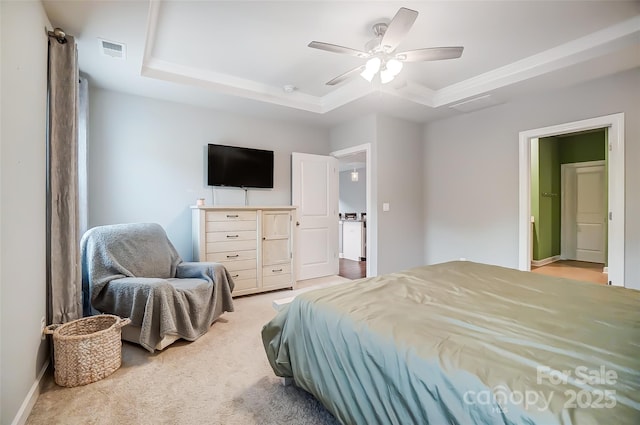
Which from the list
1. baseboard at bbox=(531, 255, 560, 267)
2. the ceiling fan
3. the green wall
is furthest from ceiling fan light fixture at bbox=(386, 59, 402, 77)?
baseboard at bbox=(531, 255, 560, 267)

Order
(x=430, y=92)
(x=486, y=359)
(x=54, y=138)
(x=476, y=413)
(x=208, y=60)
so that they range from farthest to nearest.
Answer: (x=430, y=92) → (x=208, y=60) → (x=54, y=138) → (x=486, y=359) → (x=476, y=413)

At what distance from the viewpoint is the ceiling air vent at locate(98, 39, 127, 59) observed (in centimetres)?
239

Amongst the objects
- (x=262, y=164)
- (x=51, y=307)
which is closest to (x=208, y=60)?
(x=262, y=164)

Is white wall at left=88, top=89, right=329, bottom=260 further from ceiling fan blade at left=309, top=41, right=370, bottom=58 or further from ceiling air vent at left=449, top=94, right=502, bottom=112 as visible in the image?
ceiling air vent at left=449, top=94, right=502, bottom=112

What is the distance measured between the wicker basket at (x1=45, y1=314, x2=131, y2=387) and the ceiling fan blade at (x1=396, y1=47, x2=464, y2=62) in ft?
9.56

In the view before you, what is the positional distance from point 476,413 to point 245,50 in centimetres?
312

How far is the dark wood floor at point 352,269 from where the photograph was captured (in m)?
4.95

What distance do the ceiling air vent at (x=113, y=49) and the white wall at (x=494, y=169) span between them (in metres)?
4.04

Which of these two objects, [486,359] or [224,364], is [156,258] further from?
[486,359]

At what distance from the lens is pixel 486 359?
0.92 meters

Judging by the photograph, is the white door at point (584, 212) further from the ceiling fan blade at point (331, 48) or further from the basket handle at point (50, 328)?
the basket handle at point (50, 328)

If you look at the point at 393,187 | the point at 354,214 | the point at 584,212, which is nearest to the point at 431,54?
the point at 393,187

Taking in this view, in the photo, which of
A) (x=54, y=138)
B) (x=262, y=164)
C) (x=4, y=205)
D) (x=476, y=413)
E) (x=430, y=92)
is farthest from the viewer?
(x=262, y=164)

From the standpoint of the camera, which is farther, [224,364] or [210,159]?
[210,159]
